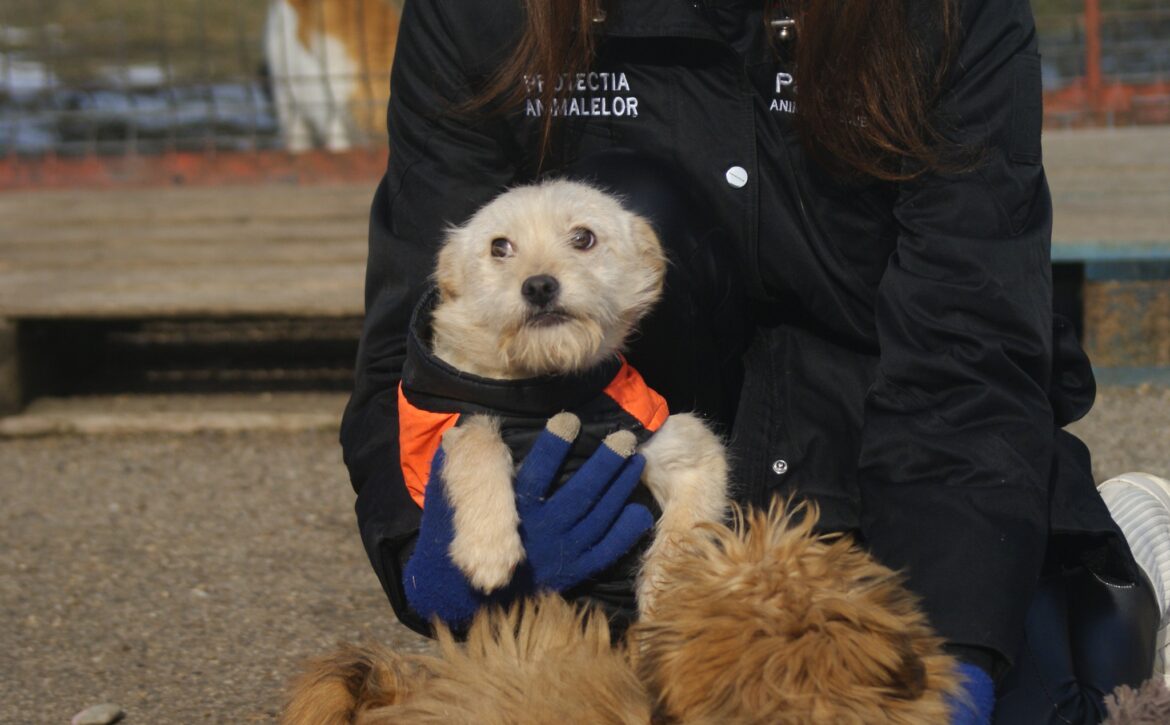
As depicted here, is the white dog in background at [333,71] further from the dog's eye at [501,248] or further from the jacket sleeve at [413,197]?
the dog's eye at [501,248]

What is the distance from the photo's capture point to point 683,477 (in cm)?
247

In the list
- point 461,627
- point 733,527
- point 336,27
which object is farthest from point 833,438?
point 336,27

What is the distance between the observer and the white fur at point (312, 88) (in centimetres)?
771

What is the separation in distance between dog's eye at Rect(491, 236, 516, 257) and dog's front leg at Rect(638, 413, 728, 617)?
0.41 metres

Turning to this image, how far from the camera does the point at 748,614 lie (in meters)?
1.66

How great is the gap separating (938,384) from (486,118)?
0.99 meters

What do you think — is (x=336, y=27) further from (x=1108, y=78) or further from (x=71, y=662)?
(x=71, y=662)

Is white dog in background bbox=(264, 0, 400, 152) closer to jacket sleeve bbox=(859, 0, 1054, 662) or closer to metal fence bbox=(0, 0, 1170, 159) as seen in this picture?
metal fence bbox=(0, 0, 1170, 159)

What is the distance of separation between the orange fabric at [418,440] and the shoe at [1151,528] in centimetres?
139

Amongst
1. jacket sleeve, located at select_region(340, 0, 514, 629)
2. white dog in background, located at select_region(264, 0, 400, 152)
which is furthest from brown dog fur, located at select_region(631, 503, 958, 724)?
white dog in background, located at select_region(264, 0, 400, 152)

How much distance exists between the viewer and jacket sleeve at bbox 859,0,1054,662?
2217 mm

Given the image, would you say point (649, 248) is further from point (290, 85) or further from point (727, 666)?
point (290, 85)

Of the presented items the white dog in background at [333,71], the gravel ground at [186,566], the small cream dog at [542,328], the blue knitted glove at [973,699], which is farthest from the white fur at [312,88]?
the blue knitted glove at [973,699]

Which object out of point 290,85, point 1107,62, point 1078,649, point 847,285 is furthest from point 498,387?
point 1107,62
